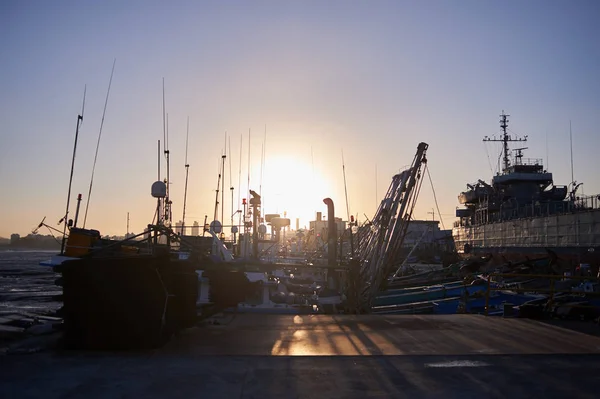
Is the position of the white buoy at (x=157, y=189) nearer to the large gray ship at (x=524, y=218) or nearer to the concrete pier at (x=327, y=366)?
the concrete pier at (x=327, y=366)

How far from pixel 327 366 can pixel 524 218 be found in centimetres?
4670

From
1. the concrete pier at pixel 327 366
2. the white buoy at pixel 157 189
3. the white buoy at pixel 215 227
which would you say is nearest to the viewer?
the concrete pier at pixel 327 366

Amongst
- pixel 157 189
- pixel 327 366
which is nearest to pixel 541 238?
pixel 157 189

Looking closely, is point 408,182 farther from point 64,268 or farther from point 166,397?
point 166,397

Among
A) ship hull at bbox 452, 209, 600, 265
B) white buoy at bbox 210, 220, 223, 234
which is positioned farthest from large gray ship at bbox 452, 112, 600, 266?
white buoy at bbox 210, 220, 223, 234

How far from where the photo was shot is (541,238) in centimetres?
4672

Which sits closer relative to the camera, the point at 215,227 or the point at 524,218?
the point at 215,227

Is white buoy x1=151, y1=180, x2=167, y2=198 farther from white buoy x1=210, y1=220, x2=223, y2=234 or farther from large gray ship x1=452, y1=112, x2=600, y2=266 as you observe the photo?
large gray ship x1=452, y1=112, x2=600, y2=266

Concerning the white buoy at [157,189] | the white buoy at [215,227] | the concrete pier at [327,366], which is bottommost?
the concrete pier at [327,366]

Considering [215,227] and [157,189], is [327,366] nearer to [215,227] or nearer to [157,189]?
[157,189]

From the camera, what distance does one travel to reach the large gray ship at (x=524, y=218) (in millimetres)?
40188

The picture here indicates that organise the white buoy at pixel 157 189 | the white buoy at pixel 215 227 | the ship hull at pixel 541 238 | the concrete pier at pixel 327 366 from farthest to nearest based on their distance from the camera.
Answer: the ship hull at pixel 541 238, the white buoy at pixel 215 227, the white buoy at pixel 157 189, the concrete pier at pixel 327 366

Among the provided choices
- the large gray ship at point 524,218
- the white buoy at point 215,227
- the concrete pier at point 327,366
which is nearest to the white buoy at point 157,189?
the white buoy at point 215,227

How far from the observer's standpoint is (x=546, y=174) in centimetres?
6644
